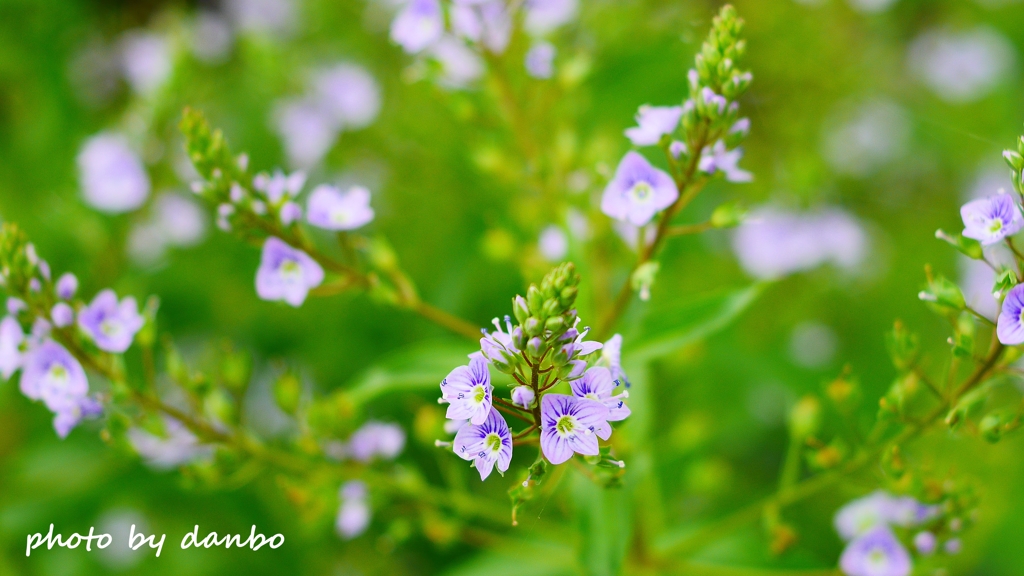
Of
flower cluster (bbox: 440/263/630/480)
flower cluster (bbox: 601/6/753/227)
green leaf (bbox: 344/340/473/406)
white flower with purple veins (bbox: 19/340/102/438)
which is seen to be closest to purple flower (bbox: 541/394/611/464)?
flower cluster (bbox: 440/263/630/480)

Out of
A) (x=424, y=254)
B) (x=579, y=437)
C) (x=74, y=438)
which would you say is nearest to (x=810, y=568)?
(x=579, y=437)

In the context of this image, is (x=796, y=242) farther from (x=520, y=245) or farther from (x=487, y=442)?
(x=487, y=442)

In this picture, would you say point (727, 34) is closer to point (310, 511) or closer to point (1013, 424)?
point (1013, 424)

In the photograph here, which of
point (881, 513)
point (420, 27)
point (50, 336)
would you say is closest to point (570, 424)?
point (881, 513)

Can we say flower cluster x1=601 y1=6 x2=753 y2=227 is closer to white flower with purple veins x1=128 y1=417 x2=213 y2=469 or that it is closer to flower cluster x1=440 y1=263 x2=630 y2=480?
flower cluster x1=440 y1=263 x2=630 y2=480

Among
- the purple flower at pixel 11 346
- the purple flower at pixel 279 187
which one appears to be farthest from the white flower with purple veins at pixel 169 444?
the purple flower at pixel 279 187
